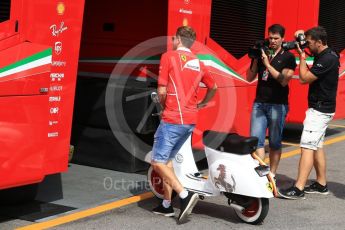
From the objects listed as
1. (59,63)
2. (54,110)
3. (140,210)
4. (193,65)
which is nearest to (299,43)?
(193,65)

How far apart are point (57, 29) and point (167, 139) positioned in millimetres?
1281

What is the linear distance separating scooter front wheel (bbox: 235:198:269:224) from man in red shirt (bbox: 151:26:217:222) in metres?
0.47

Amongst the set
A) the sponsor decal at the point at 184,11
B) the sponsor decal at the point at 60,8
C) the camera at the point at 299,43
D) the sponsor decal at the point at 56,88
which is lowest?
the sponsor decal at the point at 56,88

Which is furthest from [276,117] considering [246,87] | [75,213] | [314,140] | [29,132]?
[29,132]

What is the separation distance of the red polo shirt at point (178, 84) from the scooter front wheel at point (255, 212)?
88cm

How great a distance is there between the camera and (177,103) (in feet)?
16.4

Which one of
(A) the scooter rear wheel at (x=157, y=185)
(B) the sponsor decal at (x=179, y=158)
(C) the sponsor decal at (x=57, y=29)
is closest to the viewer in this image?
(C) the sponsor decal at (x=57, y=29)

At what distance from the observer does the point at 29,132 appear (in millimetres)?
4695

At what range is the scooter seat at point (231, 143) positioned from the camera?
5.00 meters

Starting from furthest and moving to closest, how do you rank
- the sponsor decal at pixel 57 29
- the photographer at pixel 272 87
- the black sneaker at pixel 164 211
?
1. the photographer at pixel 272 87
2. the black sneaker at pixel 164 211
3. the sponsor decal at pixel 57 29

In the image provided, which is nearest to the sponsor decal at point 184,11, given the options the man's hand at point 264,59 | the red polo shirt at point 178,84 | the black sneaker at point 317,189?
the man's hand at point 264,59

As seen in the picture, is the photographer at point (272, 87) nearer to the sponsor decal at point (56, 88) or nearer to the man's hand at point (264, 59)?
the man's hand at point (264, 59)

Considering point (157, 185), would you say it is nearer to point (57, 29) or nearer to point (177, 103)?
point (177, 103)

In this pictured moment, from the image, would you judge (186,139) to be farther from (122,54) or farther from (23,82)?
(122,54)
